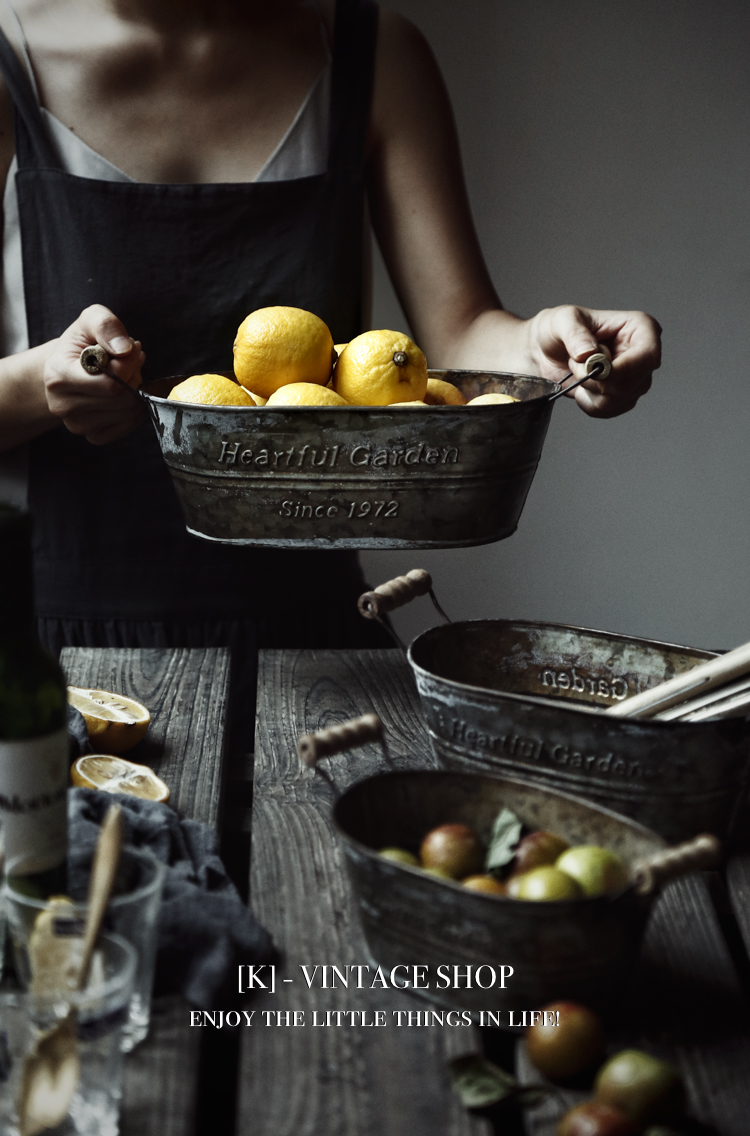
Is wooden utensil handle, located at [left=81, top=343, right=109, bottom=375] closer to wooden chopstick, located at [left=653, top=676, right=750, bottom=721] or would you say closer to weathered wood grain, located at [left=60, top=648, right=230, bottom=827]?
weathered wood grain, located at [left=60, top=648, right=230, bottom=827]

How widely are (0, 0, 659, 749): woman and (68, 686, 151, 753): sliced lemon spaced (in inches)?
16.6

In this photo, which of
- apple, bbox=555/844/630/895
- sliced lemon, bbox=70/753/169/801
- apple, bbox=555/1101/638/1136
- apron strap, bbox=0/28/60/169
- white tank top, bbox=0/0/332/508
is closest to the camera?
apple, bbox=555/1101/638/1136

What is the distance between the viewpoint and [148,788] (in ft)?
2.89

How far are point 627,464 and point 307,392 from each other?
1986 mm

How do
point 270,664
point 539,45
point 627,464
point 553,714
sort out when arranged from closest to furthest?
point 553,714 → point 270,664 → point 539,45 → point 627,464

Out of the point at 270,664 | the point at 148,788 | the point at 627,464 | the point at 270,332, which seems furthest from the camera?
the point at 627,464

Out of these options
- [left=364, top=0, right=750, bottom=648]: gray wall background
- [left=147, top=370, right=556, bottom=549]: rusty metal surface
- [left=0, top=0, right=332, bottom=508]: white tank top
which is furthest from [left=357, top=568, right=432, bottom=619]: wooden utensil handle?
[left=364, top=0, right=750, bottom=648]: gray wall background

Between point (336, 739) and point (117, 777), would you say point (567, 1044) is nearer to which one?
point (336, 739)

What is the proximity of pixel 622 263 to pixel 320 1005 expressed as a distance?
7.71 ft

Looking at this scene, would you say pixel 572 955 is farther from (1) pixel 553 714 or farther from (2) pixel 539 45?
(2) pixel 539 45

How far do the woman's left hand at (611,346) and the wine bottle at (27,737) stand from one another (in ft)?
2.01

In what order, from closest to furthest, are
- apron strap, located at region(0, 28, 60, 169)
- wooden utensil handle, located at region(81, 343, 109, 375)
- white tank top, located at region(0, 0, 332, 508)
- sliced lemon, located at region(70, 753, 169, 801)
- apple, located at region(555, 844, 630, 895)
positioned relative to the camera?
apple, located at region(555, 844, 630, 895), sliced lemon, located at region(70, 753, 169, 801), wooden utensil handle, located at region(81, 343, 109, 375), apron strap, located at region(0, 28, 60, 169), white tank top, located at region(0, 0, 332, 508)

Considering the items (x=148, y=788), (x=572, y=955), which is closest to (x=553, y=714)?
(x=572, y=955)

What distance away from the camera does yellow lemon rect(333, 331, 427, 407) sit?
0.98 m
